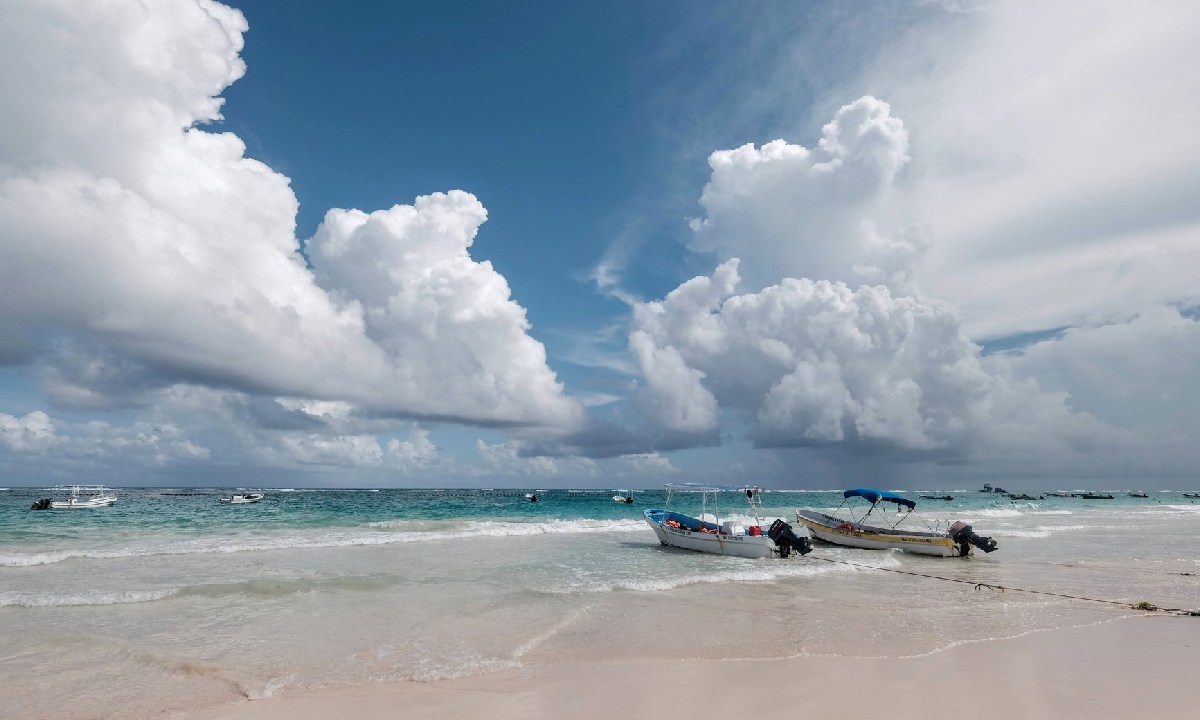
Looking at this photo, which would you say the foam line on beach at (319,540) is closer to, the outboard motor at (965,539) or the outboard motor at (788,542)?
the outboard motor at (788,542)

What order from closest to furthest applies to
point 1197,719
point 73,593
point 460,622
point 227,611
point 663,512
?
1. point 1197,719
2. point 460,622
3. point 227,611
4. point 73,593
5. point 663,512

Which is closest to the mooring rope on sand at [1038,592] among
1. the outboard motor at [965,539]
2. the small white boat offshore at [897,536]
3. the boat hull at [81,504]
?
the small white boat offshore at [897,536]

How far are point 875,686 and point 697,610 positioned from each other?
21.8ft

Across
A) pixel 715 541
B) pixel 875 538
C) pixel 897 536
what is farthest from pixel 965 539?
pixel 715 541

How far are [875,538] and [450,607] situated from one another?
25.4 metres

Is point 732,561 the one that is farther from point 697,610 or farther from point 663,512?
point 697,610

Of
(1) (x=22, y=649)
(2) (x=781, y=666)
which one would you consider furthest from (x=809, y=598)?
(1) (x=22, y=649)

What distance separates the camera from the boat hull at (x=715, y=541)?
26.9 m

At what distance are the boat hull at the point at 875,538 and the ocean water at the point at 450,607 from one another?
0.77 meters

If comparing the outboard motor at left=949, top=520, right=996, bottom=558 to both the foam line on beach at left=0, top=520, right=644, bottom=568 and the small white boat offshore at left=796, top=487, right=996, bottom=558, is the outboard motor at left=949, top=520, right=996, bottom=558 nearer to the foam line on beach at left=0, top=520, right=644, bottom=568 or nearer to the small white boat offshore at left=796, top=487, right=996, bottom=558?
the small white boat offshore at left=796, top=487, right=996, bottom=558

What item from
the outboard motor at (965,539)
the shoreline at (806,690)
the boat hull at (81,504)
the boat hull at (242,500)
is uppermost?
the shoreline at (806,690)

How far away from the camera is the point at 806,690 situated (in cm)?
858

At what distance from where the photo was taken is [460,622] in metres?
13.4

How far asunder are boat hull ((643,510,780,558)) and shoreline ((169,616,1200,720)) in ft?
52.8
